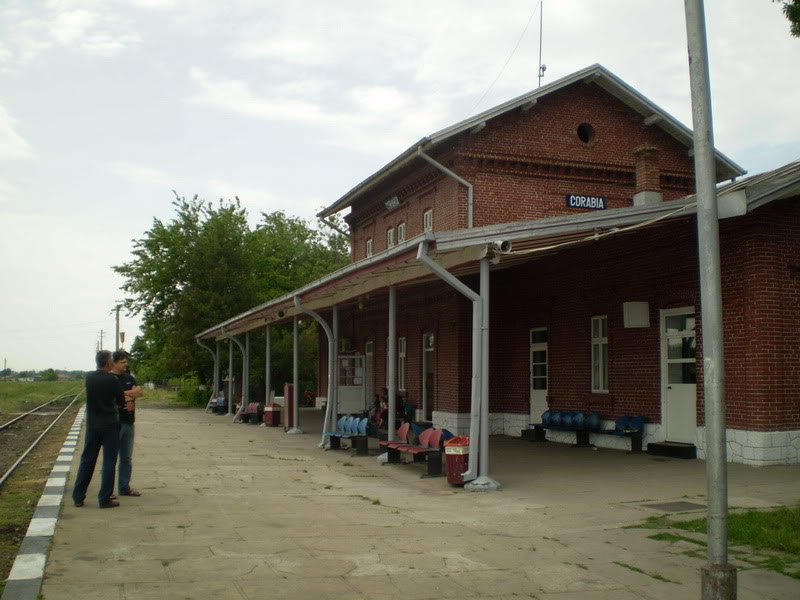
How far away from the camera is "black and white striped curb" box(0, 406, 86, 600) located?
18.9ft

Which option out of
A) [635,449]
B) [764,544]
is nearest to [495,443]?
[635,449]

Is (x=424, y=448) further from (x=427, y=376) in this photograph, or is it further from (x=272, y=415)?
(x=272, y=415)

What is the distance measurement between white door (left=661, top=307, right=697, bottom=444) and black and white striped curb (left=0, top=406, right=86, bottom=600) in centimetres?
962

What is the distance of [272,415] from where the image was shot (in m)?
24.1

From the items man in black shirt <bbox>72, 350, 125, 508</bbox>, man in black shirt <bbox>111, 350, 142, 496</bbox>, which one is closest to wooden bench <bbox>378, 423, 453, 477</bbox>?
man in black shirt <bbox>111, 350, 142, 496</bbox>

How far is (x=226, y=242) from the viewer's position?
4006 centimetres

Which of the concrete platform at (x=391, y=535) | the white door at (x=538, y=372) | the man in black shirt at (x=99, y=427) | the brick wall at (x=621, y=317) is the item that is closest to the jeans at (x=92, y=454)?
the man in black shirt at (x=99, y=427)

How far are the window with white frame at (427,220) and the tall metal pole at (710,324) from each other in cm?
1610

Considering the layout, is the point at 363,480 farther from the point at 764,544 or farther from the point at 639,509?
the point at 764,544

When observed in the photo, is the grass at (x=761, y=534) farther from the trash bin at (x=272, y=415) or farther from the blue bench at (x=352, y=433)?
the trash bin at (x=272, y=415)

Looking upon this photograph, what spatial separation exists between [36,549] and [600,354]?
1175 cm

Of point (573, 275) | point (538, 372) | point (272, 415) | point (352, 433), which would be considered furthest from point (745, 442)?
point (272, 415)

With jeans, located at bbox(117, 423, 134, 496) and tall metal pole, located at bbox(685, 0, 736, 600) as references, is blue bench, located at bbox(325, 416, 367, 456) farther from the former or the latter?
tall metal pole, located at bbox(685, 0, 736, 600)

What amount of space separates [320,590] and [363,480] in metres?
6.21
